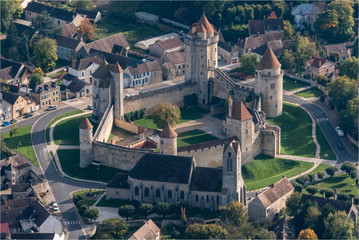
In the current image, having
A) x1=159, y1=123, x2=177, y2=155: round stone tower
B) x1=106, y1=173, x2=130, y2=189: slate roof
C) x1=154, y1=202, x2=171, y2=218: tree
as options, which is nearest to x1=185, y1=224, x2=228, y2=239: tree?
x1=154, y1=202, x2=171, y2=218: tree

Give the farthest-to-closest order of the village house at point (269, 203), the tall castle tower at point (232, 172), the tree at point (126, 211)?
the village house at point (269, 203)
the tree at point (126, 211)
the tall castle tower at point (232, 172)

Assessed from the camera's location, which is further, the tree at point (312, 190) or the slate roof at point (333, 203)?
the tree at point (312, 190)

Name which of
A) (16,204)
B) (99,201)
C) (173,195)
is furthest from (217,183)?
(16,204)

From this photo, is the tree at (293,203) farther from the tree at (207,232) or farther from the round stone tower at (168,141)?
the round stone tower at (168,141)

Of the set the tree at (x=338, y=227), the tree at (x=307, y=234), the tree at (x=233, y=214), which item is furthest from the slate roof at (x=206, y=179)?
the tree at (x=338, y=227)

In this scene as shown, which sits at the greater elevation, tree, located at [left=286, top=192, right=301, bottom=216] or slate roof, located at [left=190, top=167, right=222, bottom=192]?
slate roof, located at [left=190, top=167, right=222, bottom=192]

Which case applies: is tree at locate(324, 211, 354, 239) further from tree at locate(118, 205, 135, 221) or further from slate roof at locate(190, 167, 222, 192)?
tree at locate(118, 205, 135, 221)

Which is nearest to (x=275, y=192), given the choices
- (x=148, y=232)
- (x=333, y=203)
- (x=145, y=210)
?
(x=333, y=203)
